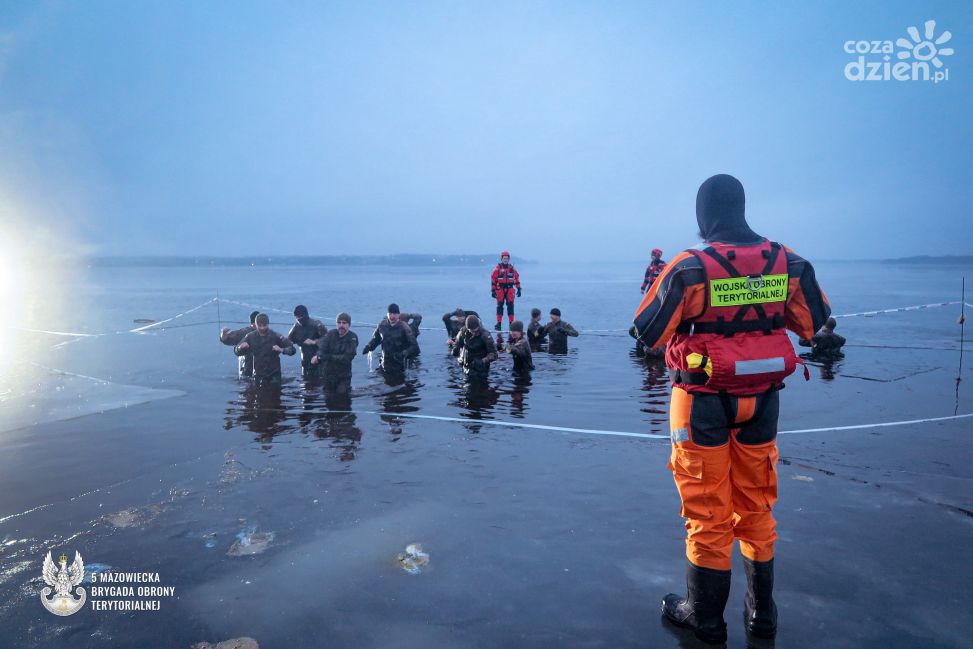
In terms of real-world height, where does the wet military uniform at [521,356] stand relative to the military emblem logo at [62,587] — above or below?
above

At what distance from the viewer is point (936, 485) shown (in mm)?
5285

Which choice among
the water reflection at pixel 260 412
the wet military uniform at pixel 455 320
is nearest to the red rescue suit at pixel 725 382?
the water reflection at pixel 260 412

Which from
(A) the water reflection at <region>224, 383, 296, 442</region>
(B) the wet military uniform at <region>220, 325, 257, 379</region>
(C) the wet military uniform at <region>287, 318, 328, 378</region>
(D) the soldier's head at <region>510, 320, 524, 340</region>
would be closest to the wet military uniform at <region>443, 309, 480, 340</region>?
(D) the soldier's head at <region>510, 320, 524, 340</region>

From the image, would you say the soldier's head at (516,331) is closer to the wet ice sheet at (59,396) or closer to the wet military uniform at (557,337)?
the wet military uniform at (557,337)

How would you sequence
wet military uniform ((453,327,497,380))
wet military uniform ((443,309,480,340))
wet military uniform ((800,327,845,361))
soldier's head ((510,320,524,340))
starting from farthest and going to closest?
wet military uniform ((443,309,480,340)) < wet military uniform ((800,327,845,361)) < soldier's head ((510,320,524,340)) < wet military uniform ((453,327,497,380))

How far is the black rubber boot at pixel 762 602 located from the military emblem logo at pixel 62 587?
3.77 meters

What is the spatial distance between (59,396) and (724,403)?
10.5 meters

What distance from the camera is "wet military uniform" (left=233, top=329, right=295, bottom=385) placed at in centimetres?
1045

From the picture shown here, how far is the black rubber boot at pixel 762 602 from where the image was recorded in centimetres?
315

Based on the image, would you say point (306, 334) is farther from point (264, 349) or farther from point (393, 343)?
point (393, 343)

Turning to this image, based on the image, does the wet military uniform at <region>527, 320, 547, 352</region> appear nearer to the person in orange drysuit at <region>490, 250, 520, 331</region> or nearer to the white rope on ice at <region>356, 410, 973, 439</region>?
the person in orange drysuit at <region>490, 250, 520, 331</region>

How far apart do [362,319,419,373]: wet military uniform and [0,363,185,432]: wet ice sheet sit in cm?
353

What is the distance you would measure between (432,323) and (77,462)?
18.5 meters

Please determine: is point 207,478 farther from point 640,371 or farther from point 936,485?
point 640,371
